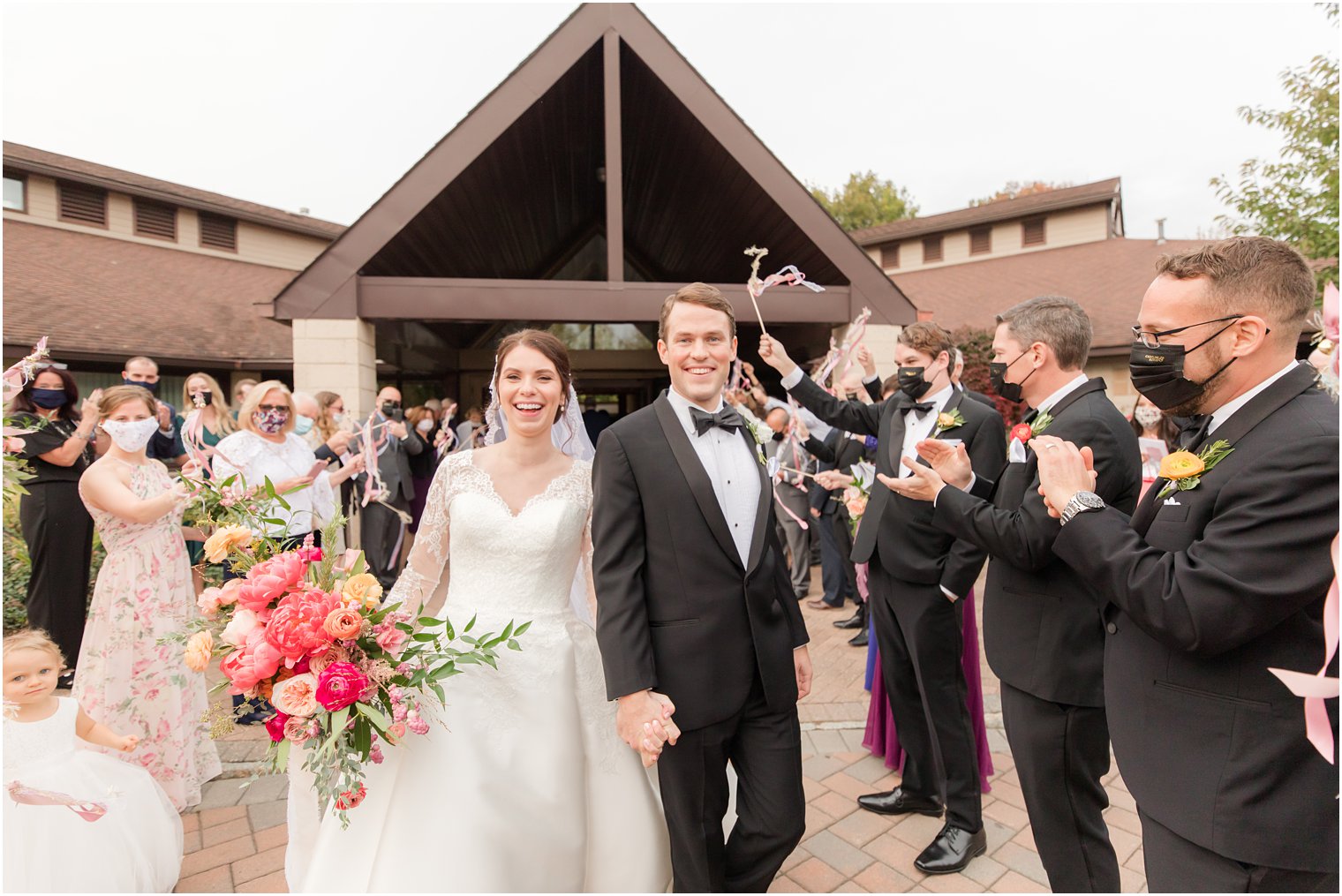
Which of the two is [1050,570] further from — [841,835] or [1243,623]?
[841,835]

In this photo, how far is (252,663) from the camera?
6.71 ft

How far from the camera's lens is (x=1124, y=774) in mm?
1861

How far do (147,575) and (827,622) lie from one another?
5.83 m

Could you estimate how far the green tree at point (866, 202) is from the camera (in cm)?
3472

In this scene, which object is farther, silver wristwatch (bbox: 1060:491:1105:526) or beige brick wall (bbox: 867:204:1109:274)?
beige brick wall (bbox: 867:204:1109:274)

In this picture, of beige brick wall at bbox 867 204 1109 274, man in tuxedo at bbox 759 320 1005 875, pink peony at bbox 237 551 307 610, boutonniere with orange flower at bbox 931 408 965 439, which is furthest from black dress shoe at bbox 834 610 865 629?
beige brick wall at bbox 867 204 1109 274

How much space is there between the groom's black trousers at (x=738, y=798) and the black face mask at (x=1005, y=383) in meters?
1.60

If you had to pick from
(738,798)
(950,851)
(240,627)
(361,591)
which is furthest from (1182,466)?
(240,627)

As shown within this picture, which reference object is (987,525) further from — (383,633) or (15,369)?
(15,369)

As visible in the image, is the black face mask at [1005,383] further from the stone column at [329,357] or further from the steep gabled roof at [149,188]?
the steep gabled roof at [149,188]

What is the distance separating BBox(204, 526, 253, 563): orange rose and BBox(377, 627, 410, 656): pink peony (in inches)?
24.6

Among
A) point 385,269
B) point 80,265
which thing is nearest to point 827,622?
point 385,269

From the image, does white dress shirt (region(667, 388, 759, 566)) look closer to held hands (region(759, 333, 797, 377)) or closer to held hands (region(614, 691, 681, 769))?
held hands (region(614, 691, 681, 769))

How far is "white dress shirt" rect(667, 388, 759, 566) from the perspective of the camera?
2418 millimetres
